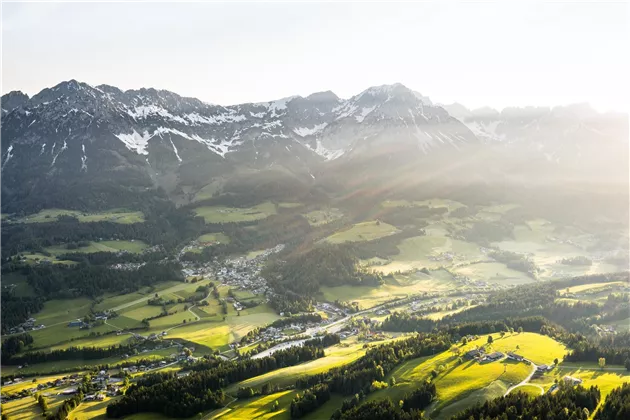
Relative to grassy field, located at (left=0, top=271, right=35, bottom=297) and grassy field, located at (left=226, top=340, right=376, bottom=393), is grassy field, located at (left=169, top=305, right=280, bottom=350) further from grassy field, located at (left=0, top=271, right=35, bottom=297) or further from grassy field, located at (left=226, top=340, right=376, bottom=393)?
grassy field, located at (left=0, top=271, right=35, bottom=297)

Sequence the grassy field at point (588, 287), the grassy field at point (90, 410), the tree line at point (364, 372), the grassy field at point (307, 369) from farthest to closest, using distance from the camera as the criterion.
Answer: the grassy field at point (588, 287)
the grassy field at point (307, 369)
the grassy field at point (90, 410)
the tree line at point (364, 372)

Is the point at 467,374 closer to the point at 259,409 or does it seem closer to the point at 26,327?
the point at 259,409

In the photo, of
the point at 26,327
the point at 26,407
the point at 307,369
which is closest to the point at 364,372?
the point at 307,369

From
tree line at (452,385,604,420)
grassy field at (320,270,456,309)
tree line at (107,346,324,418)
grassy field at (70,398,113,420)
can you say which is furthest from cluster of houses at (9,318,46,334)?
tree line at (452,385,604,420)

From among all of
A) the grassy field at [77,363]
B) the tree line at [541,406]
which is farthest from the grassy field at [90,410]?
the tree line at [541,406]

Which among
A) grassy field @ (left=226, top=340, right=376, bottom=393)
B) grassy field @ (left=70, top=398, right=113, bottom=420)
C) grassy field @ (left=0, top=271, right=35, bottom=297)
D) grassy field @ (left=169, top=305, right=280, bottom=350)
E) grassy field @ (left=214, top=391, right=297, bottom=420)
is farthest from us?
grassy field @ (left=0, top=271, right=35, bottom=297)

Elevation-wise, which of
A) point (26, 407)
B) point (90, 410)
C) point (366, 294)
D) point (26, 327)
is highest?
point (26, 327)

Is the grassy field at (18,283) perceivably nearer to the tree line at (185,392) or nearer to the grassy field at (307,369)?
the tree line at (185,392)

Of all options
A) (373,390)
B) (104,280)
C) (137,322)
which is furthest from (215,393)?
(104,280)

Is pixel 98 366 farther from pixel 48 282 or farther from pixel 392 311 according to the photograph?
pixel 392 311
